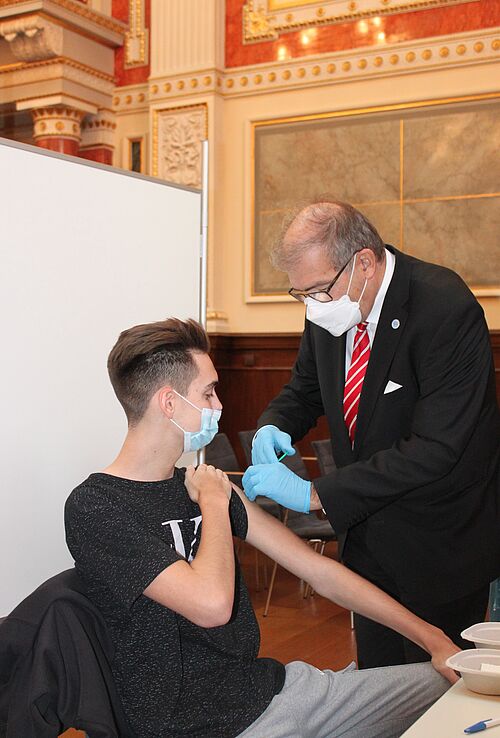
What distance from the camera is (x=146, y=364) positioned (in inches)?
73.9

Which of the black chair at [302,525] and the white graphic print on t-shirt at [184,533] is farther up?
the white graphic print on t-shirt at [184,533]

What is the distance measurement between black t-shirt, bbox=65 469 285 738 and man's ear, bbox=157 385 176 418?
0.22m

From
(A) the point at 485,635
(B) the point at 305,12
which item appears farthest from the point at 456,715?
(B) the point at 305,12

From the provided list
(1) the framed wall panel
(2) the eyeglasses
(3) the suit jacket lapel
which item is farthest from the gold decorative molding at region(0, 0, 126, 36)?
(3) the suit jacket lapel

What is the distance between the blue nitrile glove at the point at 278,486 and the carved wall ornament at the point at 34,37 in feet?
20.2

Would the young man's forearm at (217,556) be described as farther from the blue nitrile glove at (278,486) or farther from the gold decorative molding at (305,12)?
the gold decorative molding at (305,12)

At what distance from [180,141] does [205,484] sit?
5.99 m

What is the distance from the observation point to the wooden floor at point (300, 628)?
399 centimetres

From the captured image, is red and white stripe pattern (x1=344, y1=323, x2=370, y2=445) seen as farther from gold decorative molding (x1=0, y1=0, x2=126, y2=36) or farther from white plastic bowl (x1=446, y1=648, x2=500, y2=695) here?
gold decorative molding (x1=0, y1=0, x2=126, y2=36)

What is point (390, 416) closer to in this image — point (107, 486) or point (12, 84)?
point (107, 486)

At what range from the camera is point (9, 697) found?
5.02ft

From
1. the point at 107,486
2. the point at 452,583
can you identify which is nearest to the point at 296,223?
the point at 107,486

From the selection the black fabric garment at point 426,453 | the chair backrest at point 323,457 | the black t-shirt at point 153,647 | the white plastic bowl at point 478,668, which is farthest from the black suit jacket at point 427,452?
the chair backrest at point 323,457

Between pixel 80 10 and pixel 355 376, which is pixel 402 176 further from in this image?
pixel 355 376
